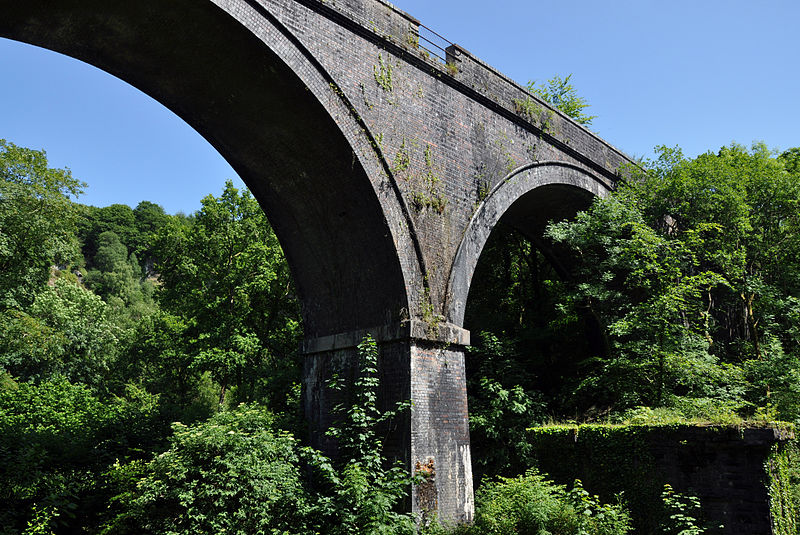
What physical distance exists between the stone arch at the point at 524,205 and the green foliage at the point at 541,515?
2571 mm

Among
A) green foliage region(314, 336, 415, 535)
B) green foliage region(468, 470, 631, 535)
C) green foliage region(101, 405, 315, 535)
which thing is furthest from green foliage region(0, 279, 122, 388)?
green foliage region(468, 470, 631, 535)

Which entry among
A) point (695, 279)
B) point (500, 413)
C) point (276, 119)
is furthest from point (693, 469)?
point (276, 119)

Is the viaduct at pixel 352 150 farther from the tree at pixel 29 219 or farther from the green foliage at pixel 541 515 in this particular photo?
the tree at pixel 29 219

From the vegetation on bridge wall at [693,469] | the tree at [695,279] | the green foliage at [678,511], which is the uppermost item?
the tree at [695,279]

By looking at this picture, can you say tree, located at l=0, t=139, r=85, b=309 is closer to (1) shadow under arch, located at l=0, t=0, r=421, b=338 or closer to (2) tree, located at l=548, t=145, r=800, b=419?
(1) shadow under arch, located at l=0, t=0, r=421, b=338

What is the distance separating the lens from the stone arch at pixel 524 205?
8742mm

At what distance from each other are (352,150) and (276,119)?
1159mm

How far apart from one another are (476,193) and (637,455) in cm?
460

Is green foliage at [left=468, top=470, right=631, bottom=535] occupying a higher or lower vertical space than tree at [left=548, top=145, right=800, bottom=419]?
lower

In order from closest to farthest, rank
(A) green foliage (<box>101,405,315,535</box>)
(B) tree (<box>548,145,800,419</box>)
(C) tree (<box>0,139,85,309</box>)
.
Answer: (A) green foliage (<box>101,405,315,535</box>)
(B) tree (<box>548,145,800,419</box>)
(C) tree (<box>0,139,85,309</box>)

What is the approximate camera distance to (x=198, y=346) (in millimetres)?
18141

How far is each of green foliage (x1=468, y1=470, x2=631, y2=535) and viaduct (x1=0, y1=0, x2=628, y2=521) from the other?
715 mm

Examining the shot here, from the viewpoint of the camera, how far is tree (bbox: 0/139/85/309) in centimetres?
1619

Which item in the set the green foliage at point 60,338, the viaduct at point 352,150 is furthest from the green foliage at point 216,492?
the green foliage at point 60,338
